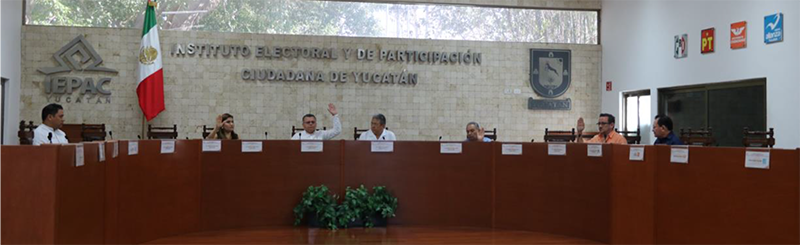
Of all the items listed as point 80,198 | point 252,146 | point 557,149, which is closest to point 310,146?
point 252,146

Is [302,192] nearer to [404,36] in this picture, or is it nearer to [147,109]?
[147,109]

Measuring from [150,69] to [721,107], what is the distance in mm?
7632

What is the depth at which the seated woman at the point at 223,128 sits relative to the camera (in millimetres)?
6225

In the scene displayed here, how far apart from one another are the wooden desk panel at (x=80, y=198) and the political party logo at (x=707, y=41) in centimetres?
718

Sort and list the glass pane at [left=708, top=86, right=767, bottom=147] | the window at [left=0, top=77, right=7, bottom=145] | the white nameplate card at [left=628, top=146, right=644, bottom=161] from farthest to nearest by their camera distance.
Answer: the window at [left=0, top=77, right=7, bottom=145]
the glass pane at [left=708, top=86, right=767, bottom=147]
the white nameplate card at [left=628, top=146, right=644, bottom=161]

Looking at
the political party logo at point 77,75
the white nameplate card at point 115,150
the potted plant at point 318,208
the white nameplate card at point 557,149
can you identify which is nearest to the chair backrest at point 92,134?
the political party logo at point 77,75

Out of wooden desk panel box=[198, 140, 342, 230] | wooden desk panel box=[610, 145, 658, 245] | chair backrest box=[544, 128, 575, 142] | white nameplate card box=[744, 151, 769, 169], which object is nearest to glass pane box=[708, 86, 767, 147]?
chair backrest box=[544, 128, 575, 142]

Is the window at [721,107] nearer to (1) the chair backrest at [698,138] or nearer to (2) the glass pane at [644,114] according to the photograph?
(2) the glass pane at [644,114]

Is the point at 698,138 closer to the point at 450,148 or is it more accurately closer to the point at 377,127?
the point at 450,148

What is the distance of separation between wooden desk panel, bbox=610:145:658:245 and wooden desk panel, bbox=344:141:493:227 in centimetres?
117

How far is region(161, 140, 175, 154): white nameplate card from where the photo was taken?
5.27 metres

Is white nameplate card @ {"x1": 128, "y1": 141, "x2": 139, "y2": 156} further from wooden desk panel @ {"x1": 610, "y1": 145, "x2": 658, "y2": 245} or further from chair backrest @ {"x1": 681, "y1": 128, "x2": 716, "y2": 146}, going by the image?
chair backrest @ {"x1": 681, "y1": 128, "x2": 716, "y2": 146}

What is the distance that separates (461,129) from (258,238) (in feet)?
18.2

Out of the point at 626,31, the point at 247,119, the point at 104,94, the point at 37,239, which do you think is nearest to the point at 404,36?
the point at 247,119
